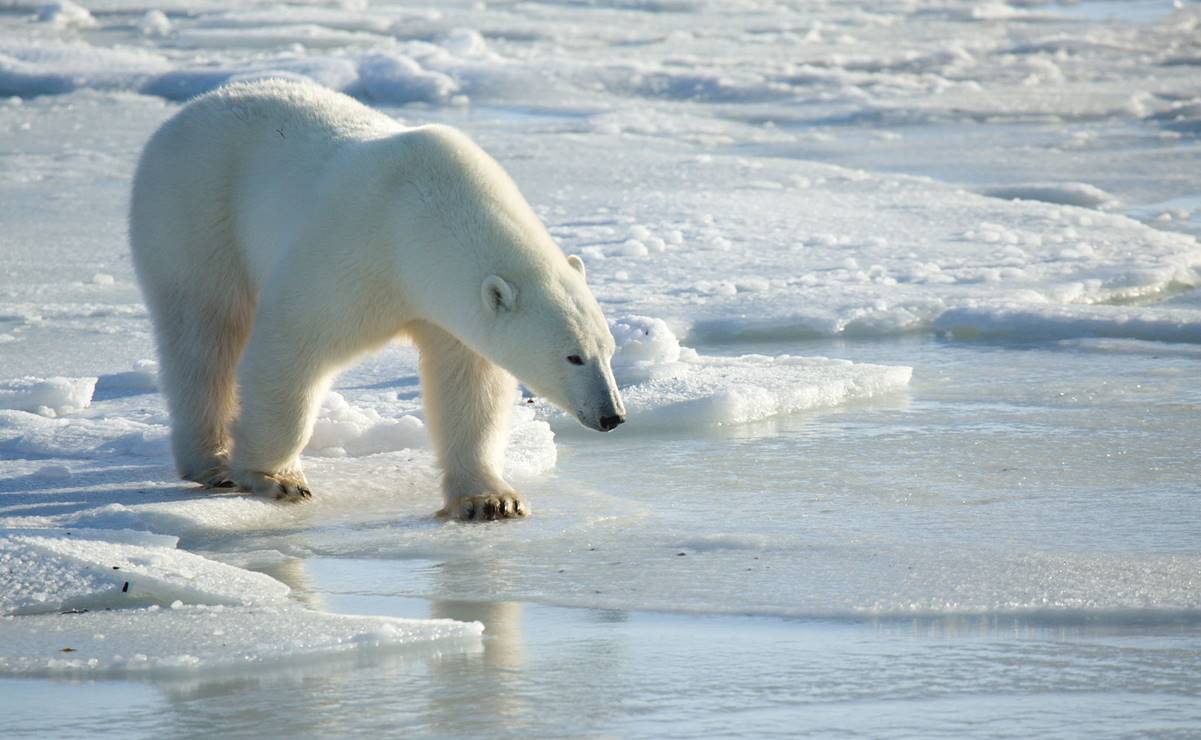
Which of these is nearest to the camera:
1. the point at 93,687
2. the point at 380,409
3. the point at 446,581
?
the point at 93,687

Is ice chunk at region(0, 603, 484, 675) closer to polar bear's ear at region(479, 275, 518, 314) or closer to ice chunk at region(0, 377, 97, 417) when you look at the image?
polar bear's ear at region(479, 275, 518, 314)

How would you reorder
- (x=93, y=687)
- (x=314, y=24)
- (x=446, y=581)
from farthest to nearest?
1. (x=314, y=24)
2. (x=446, y=581)
3. (x=93, y=687)

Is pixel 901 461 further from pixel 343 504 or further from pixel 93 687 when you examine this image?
pixel 93 687

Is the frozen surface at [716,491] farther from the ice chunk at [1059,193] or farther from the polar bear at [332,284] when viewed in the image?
the polar bear at [332,284]

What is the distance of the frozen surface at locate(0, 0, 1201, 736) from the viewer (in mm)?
2799

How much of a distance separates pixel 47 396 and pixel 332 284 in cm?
170

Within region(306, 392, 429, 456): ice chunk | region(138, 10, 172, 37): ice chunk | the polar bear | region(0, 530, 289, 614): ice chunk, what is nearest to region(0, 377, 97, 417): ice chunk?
the polar bear

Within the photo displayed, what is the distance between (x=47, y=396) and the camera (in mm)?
5367

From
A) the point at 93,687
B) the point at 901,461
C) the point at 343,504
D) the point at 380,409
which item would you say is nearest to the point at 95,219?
the point at 380,409

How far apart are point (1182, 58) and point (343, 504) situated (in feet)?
53.0

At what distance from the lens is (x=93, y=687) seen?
2.81 meters

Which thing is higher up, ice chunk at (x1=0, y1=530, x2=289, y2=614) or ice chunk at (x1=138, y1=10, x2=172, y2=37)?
ice chunk at (x1=0, y1=530, x2=289, y2=614)

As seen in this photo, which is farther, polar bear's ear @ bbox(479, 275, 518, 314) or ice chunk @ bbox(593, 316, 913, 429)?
ice chunk @ bbox(593, 316, 913, 429)

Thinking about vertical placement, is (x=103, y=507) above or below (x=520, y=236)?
below
